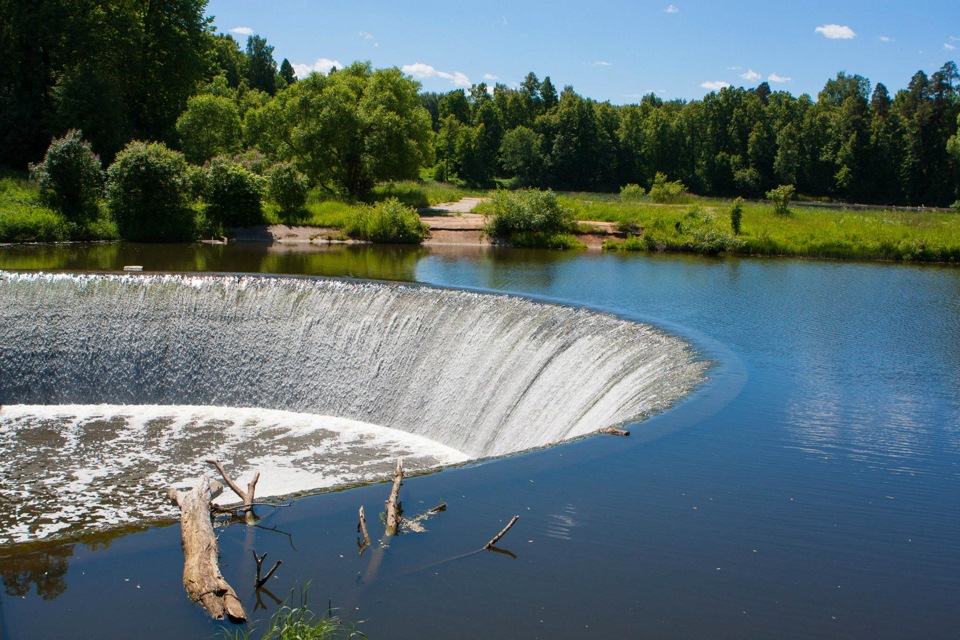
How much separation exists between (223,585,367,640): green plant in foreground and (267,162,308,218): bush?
2931 centimetres

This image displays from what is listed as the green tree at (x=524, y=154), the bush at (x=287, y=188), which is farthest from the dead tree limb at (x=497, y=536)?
the green tree at (x=524, y=154)

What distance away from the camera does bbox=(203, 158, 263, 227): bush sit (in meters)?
31.2

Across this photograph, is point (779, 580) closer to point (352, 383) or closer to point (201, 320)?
point (352, 383)

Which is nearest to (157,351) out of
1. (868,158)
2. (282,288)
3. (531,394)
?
(282,288)

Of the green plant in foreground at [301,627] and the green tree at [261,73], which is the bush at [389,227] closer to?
the green plant in foreground at [301,627]

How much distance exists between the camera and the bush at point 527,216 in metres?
33.2

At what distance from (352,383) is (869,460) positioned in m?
9.59

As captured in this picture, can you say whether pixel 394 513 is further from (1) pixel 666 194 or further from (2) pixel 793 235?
(1) pixel 666 194

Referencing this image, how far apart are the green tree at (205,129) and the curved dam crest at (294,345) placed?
2588 centimetres

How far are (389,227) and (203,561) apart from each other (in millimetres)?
27209

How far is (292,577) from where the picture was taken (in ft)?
19.7

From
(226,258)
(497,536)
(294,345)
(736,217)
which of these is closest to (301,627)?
(497,536)

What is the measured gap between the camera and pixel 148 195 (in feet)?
96.7

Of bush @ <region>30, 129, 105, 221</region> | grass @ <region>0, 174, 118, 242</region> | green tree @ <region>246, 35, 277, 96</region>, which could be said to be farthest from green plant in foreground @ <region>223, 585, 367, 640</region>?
green tree @ <region>246, 35, 277, 96</region>
